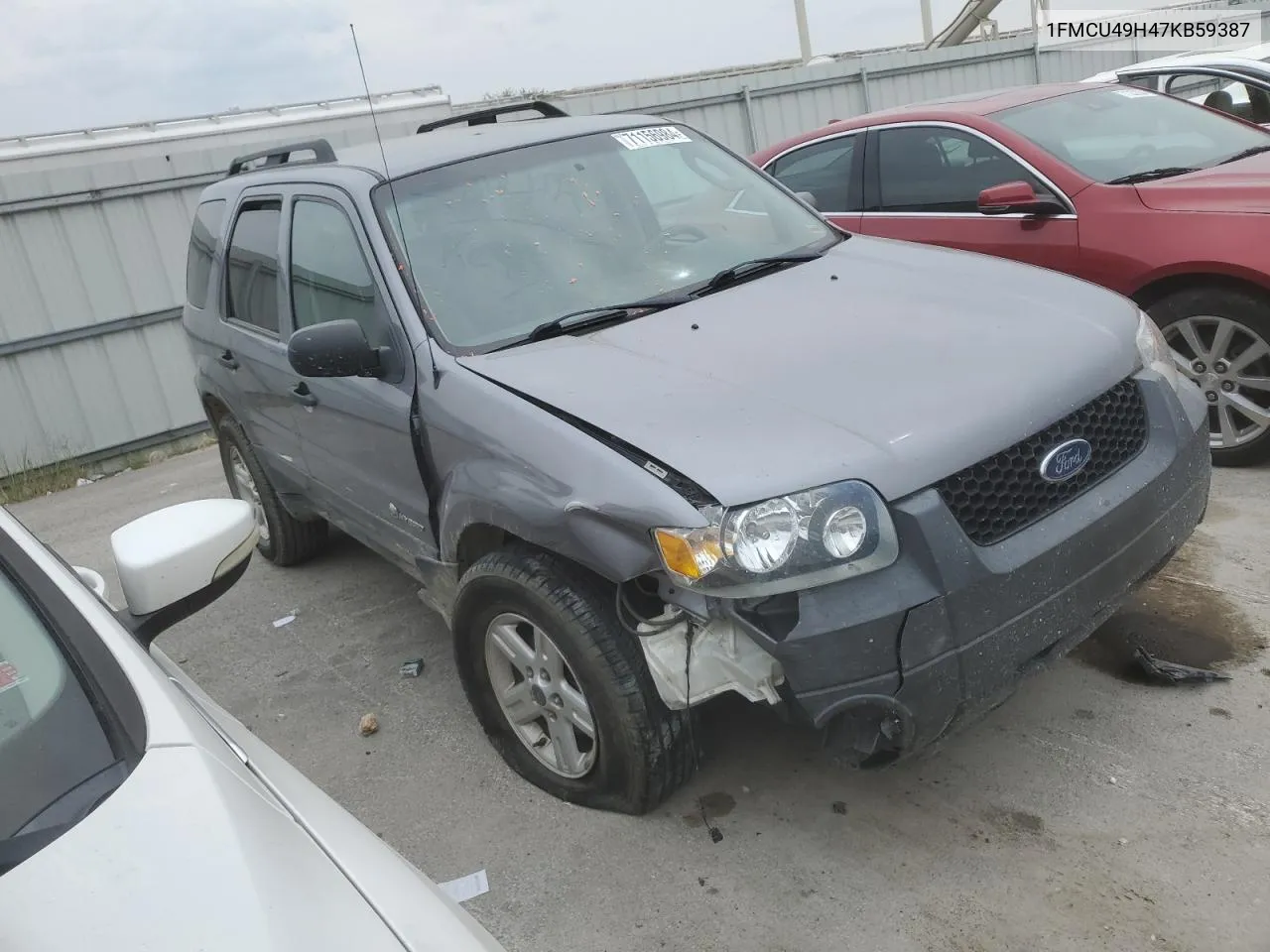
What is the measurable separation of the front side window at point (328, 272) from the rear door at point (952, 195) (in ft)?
10.4

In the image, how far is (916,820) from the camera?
108 inches

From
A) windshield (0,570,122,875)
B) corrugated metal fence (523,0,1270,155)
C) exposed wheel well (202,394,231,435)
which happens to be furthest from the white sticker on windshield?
corrugated metal fence (523,0,1270,155)

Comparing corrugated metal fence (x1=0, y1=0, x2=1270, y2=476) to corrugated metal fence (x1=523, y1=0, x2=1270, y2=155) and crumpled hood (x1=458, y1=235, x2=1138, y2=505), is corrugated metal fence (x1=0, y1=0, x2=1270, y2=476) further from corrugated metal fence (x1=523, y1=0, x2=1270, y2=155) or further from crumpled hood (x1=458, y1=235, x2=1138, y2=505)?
crumpled hood (x1=458, y1=235, x2=1138, y2=505)

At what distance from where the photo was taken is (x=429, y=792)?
3.25m

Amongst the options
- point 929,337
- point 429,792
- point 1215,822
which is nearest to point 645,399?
point 929,337

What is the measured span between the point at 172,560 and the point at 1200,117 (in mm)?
5658

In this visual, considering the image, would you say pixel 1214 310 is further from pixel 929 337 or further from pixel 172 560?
pixel 172 560

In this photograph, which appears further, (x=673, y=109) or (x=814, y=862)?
A: (x=673, y=109)

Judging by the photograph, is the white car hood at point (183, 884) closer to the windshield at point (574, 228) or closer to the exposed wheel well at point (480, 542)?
the exposed wheel well at point (480, 542)

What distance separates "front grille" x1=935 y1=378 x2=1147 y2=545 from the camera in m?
2.41

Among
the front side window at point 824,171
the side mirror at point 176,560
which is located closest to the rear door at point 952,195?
the front side window at point 824,171

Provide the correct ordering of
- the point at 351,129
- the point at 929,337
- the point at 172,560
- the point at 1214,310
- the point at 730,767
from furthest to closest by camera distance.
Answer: the point at 351,129 → the point at 1214,310 → the point at 730,767 → the point at 929,337 → the point at 172,560

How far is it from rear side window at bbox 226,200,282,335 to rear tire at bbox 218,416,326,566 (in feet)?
2.28

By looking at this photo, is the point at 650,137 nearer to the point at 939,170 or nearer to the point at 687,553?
the point at 939,170
